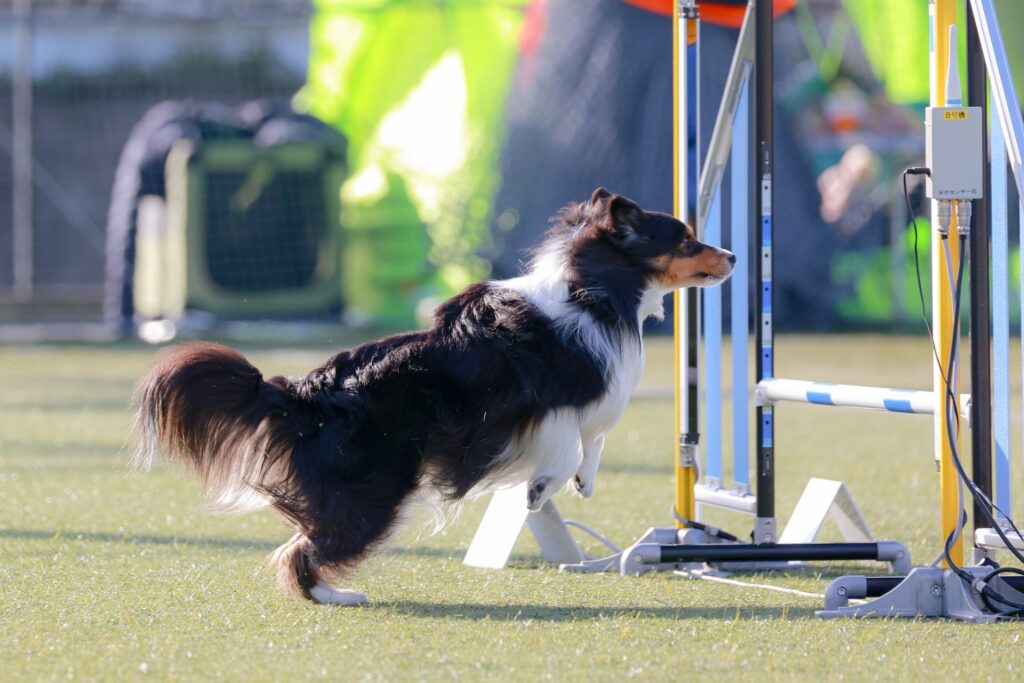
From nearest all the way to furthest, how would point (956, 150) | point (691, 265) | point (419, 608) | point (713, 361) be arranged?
point (956, 150) < point (419, 608) < point (691, 265) < point (713, 361)

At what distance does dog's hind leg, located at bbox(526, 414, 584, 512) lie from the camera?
4.39m

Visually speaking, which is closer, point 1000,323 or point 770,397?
point 1000,323

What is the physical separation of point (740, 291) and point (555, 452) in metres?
1.18

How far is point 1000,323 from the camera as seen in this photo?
165 inches

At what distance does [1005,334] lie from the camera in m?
4.22

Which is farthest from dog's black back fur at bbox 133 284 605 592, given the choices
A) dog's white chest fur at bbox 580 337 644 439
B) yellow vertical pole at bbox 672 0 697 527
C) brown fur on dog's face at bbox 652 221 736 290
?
yellow vertical pole at bbox 672 0 697 527

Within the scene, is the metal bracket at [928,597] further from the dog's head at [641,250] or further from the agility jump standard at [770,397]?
the dog's head at [641,250]

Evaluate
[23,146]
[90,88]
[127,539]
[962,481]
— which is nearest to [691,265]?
[962,481]

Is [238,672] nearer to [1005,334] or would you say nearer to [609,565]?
[609,565]

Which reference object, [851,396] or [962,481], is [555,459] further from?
[962,481]

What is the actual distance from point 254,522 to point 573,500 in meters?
1.55

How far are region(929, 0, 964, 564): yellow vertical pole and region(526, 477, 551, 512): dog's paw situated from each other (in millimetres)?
1240

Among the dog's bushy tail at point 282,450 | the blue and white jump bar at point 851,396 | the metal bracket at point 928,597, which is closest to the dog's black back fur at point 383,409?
the dog's bushy tail at point 282,450

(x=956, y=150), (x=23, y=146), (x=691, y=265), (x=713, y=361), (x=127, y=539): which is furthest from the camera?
(x=23, y=146)
